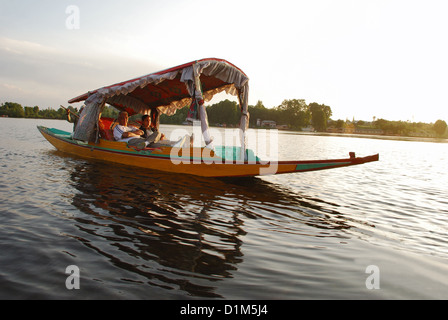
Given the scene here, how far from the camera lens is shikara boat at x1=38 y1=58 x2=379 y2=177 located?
827 centimetres

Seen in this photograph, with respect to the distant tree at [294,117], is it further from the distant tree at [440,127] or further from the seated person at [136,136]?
the seated person at [136,136]

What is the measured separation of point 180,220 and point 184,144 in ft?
14.3

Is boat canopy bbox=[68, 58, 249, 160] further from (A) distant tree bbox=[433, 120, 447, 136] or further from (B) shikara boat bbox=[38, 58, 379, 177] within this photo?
(A) distant tree bbox=[433, 120, 447, 136]

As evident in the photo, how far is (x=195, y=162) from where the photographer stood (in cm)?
891

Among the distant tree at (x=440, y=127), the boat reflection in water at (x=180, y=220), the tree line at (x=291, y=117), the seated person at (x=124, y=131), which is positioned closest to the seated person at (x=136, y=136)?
the seated person at (x=124, y=131)

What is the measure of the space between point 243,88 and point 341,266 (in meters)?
7.63

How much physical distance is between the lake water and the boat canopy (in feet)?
10.1

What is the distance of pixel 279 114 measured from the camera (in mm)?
143000

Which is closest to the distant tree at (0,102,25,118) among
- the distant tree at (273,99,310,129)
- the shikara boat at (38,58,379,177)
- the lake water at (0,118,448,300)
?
the distant tree at (273,99,310,129)

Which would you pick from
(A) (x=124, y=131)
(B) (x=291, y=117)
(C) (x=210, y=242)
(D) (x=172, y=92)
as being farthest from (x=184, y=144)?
(B) (x=291, y=117)

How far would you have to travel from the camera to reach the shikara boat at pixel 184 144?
8.27 metres

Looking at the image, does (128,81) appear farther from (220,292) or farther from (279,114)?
(279,114)

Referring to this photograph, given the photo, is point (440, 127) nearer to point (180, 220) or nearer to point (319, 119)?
point (319, 119)
